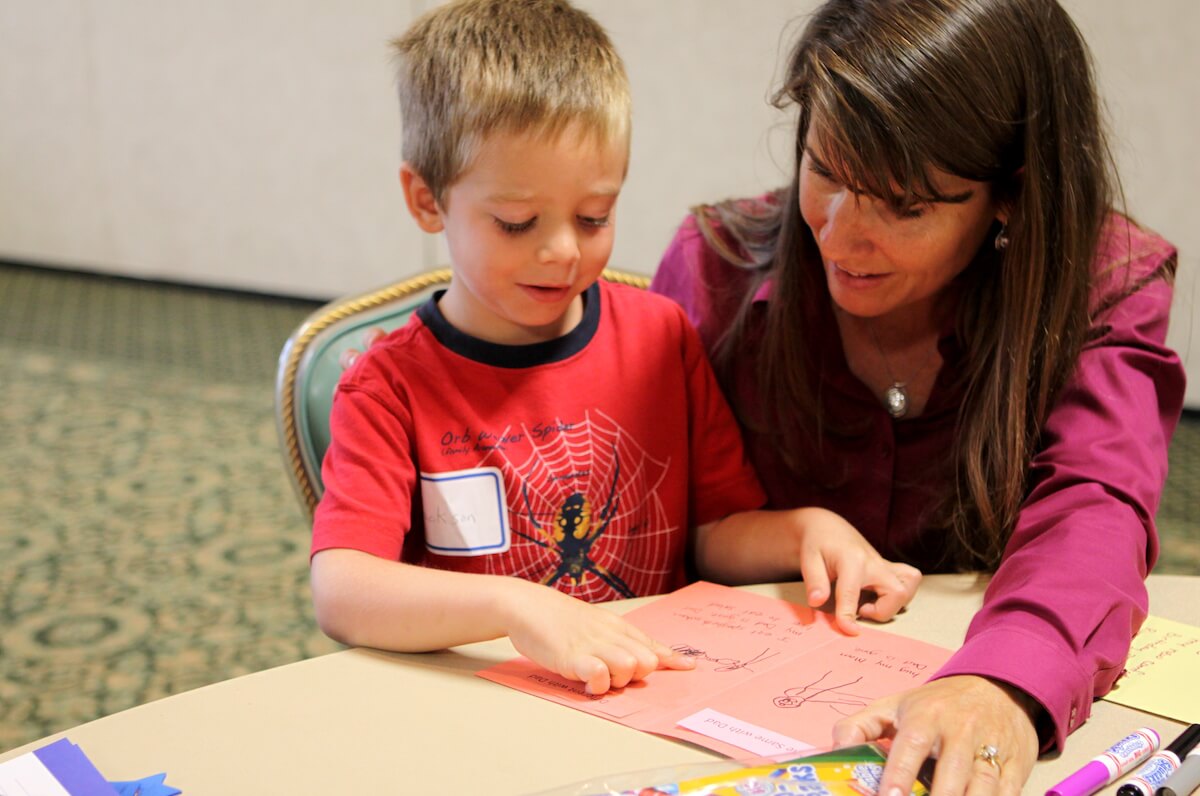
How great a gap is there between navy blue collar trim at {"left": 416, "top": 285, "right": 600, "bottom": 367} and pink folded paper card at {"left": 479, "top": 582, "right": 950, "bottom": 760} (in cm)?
33

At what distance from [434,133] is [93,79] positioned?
16.2ft

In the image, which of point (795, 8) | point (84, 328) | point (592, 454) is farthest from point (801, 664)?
point (84, 328)

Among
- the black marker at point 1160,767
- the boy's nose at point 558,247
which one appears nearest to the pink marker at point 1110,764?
the black marker at point 1160,767

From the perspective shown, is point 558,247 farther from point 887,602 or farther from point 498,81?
point 887,602

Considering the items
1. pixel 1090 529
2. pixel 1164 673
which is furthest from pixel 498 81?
pixel 1164 673

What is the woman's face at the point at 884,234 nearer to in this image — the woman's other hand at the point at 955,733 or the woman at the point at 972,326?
the woman at the point at 972,326

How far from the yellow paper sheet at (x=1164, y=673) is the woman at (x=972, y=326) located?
0.03 m

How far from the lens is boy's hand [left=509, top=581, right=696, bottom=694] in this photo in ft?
3.33

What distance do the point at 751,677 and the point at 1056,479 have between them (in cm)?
40

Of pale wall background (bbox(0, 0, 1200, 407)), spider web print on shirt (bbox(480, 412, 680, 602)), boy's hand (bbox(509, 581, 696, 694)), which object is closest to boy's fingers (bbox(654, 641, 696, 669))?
boy's hand (bbox(509, 581, 696, 694))

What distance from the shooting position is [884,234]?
130cm

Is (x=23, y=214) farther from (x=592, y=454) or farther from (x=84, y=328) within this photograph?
(x=592, y=454)

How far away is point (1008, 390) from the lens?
51.9 inches

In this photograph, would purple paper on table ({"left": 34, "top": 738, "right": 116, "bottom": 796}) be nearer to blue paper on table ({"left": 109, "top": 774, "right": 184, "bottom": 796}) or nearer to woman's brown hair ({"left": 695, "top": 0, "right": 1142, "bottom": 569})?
blue paper on table ({"left": 109, "top": 774, "right": 184, "bottom": 796})
